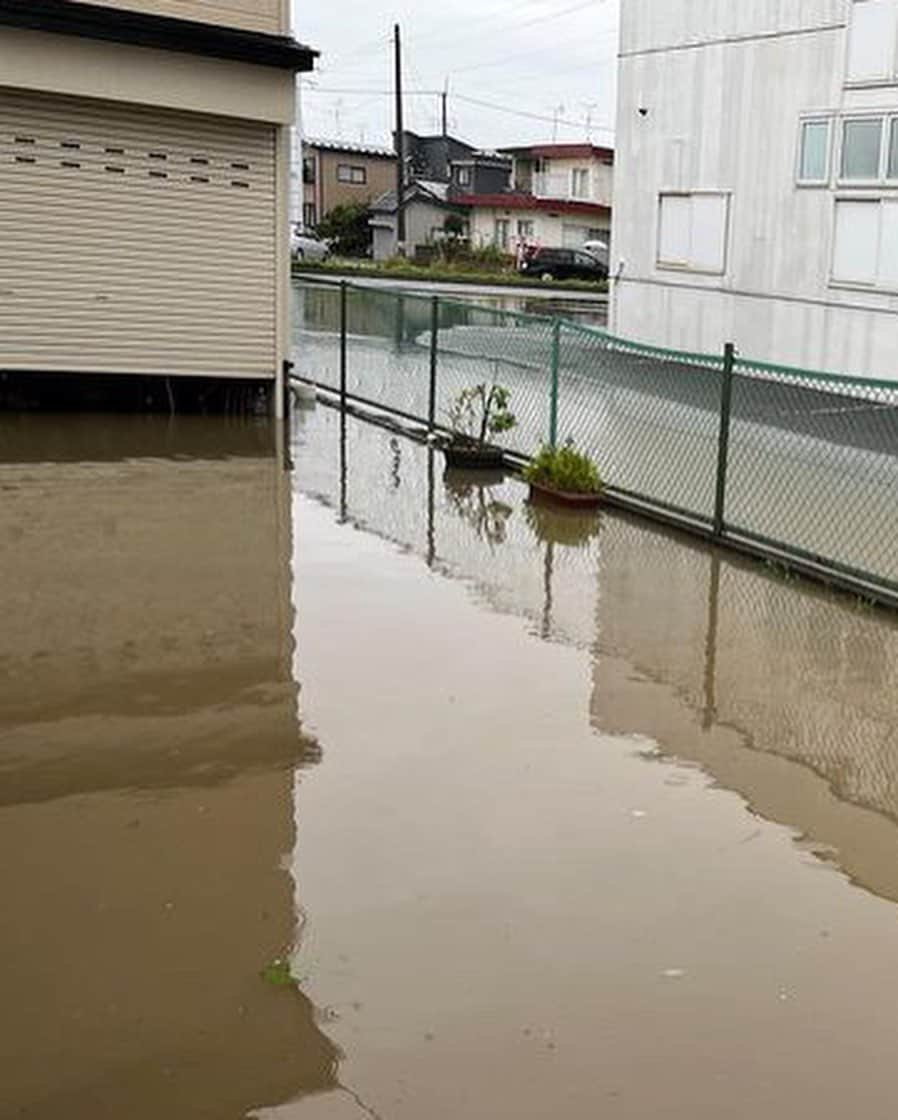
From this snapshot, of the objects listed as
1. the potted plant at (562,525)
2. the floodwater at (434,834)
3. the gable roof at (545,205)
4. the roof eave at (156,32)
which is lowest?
the floodwater at (434,834)

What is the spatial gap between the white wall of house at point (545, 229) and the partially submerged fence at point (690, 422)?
41680mm

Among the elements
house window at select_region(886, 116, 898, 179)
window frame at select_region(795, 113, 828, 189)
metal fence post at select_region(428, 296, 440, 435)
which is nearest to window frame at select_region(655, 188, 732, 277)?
window frame at select_region(795, 113, 828, 189)

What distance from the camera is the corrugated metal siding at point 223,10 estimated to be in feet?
38.5

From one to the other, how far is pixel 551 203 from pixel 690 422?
46.3m

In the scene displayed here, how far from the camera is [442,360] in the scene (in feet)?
45.7

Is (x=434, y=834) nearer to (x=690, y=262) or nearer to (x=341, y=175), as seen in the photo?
(x=690, y=262)

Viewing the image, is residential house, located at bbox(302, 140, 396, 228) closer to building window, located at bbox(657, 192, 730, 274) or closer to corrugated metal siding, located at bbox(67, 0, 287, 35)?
building window, located at bbox(657, 192, 730, 274)

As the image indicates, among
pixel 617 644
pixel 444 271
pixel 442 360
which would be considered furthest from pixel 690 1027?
pixel 444 271

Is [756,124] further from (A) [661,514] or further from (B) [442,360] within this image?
(A) [661,514]

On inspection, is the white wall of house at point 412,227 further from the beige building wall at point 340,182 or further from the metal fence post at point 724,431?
the metal fence post at point 724,431

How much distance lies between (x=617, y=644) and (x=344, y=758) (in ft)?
7.36

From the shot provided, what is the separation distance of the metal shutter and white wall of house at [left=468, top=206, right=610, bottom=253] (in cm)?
4252

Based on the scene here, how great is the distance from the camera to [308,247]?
→ 51500mm

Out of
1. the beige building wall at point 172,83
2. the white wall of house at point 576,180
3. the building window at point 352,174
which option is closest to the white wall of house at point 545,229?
the white wall of house at point 576,180
